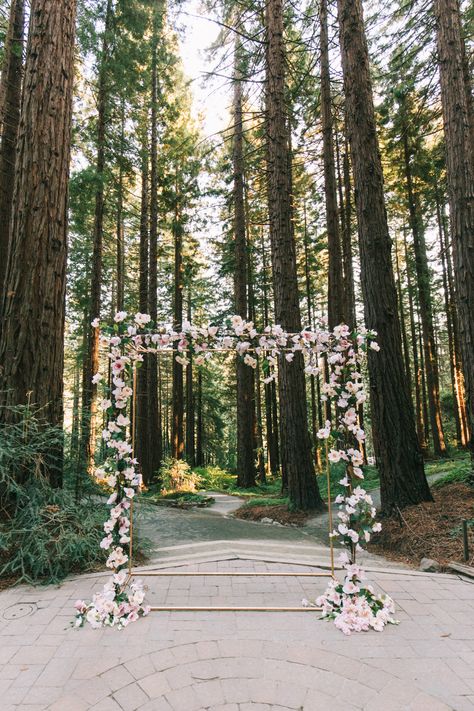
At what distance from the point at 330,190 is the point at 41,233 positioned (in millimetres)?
8066

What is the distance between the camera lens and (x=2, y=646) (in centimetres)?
280

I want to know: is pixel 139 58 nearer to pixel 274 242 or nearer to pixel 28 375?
pixel 274 242

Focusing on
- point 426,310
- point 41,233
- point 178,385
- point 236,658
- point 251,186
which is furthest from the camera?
point 178,385

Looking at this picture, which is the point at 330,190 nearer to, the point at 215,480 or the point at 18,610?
the point at 18,610

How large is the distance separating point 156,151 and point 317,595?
45.3 ft

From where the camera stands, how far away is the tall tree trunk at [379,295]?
5676 mm

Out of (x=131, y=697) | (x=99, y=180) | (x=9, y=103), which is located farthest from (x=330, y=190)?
(x=131, y=697)

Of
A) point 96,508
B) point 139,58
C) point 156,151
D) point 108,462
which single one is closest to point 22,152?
point 108,462

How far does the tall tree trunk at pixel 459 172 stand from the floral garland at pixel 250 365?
359cm

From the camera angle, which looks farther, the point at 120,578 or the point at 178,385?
the point at 178,385

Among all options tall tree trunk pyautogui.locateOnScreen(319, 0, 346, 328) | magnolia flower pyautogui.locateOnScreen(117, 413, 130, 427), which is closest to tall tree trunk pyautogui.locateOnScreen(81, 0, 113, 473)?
tall tree trunk pyautogui.locateOnScreen(319, 0, 346, 328)

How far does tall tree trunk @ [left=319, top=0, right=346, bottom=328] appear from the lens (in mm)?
10336

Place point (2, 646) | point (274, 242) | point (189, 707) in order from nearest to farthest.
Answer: point (189, 707)
point (2, 646)
point (274, 242)

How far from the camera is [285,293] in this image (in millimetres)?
7891
